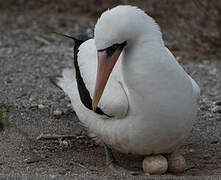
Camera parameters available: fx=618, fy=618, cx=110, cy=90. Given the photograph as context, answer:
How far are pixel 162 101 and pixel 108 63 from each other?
0.54 meters

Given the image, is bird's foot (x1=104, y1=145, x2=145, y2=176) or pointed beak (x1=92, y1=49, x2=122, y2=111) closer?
pointed beak (x1=92, y1=49, x2=122, y2=111)

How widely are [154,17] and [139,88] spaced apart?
547 cm

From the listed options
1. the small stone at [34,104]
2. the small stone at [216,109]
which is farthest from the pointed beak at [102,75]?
the small stone at [216,109]

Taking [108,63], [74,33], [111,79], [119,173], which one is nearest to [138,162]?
[119,173]

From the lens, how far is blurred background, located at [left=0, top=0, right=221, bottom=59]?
395 inches

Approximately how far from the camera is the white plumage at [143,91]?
16.3 ft

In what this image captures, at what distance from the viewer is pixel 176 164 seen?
5.52 meters

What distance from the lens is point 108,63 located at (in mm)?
5043

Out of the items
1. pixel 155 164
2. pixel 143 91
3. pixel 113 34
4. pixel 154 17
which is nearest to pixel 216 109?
pixel 155 164

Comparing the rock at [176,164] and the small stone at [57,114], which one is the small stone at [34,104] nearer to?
the small stone at [57,114]

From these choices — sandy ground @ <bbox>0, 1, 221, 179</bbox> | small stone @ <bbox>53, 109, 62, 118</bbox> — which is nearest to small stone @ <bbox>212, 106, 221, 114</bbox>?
sandy ground @ <bbox>0, 1, 221, 179</bbox>

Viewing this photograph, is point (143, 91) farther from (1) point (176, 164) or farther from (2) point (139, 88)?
(1) point (176, 164)

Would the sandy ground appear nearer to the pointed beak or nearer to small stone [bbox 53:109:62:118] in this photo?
small stone [bbox 53:109:62:118]

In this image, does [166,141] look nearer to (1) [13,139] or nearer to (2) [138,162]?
(2) [138,162]
